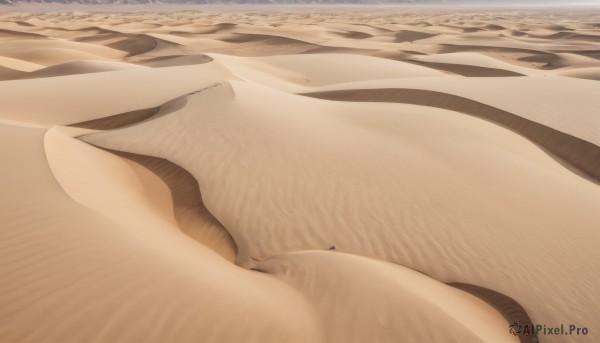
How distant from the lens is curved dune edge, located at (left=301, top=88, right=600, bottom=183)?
7.24 metres

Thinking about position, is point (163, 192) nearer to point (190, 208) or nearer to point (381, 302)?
point (190, 208)

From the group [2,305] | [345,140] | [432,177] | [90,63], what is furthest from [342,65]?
[2,305]

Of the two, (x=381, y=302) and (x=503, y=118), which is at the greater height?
(x=381, y=302)

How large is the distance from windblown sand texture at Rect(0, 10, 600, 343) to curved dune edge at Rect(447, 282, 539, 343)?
1 centimetres

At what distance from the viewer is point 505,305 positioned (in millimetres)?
3568

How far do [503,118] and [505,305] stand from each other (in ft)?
18.8

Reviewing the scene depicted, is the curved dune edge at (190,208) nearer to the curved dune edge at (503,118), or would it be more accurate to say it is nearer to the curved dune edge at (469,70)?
the curved dune edge at (503,118)

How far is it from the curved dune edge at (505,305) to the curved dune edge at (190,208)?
75.0 inches

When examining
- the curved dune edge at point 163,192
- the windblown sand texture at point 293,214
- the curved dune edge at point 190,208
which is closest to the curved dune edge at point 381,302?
the windblown sand texture at point 293,214

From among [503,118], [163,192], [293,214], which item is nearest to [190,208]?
[163,192]

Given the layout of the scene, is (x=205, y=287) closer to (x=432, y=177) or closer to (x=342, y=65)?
(x=432, y=177)

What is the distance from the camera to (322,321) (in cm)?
298

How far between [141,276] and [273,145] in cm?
333

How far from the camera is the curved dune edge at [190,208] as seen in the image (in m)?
4.26
